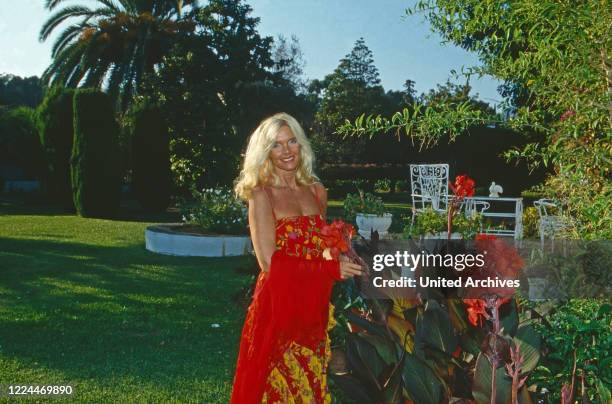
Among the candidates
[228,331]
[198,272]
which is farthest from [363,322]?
[198,272]

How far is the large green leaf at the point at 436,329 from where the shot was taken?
6.39ft

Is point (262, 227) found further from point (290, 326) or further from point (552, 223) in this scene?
point (552, 223)

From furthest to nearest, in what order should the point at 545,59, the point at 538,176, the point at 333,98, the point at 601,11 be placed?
the point at 333,98
the point at 538,176
the point at 545,59
the point at 601,11

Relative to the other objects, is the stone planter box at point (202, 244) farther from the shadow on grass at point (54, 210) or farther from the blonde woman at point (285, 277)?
the blonde woman at point (285, 277)

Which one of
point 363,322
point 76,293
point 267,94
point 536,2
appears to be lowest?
point 76,293

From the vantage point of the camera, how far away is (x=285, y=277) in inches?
105

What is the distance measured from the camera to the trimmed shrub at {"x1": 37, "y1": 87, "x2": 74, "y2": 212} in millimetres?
19562

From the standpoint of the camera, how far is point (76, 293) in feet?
25.0

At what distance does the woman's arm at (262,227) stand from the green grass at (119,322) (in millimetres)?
1885

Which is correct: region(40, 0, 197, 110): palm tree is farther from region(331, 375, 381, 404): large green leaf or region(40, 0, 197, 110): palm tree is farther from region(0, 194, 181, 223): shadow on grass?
region(331, 375, 381, 404): large green leaf

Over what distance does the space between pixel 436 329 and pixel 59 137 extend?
65.0ft

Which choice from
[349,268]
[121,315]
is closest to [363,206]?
[121,315]

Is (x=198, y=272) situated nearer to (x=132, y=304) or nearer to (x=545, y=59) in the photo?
(x=132, y=304)

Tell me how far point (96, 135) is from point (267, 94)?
9.33m
